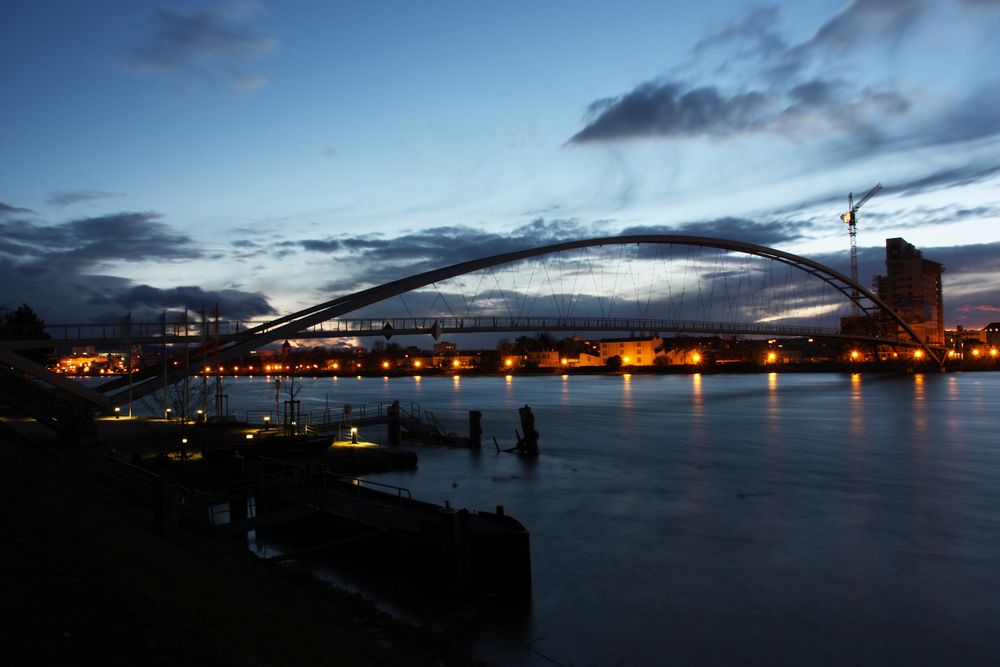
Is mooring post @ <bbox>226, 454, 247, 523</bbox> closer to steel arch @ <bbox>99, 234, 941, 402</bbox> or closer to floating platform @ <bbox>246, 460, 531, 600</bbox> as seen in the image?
floating platform @ <bbox>246, 460, 531, 600</bbox>

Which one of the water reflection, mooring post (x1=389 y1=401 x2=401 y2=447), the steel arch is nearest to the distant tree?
the steel arch

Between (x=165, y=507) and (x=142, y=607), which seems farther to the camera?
(x=165, y=507)

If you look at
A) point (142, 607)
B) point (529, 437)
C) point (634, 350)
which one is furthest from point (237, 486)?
point (634, 350)

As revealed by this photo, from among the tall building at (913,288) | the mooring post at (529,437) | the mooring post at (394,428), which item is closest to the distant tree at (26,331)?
the mooring post at (394,428)

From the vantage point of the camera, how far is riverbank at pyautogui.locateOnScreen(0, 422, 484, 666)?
5.12m

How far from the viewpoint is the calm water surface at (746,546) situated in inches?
404

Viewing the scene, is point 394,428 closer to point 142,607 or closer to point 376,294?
point 376,294

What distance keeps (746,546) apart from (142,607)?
13470 mm

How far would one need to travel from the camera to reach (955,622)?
11094 millimetres

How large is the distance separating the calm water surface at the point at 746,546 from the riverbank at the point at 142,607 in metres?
2.36

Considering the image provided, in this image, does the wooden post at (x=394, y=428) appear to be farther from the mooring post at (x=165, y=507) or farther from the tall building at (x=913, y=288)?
the tall building at (x=913, y=288)

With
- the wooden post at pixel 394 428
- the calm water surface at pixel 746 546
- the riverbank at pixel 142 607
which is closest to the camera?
the riverbank at pixel 142 607

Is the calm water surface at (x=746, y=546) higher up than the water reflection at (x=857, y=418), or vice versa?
the calm water surface at (x=746, y=546)

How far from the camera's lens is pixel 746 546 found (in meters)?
15.3
